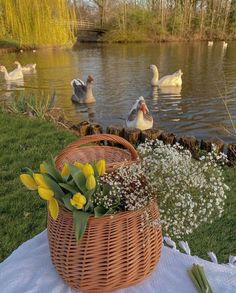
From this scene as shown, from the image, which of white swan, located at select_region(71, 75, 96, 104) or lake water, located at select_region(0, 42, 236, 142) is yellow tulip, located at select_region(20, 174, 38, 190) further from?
white swan, located at select_region(71, 75, 96, 104)

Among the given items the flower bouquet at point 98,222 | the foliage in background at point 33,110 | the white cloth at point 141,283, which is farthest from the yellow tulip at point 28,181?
the foliage in background at point 33,110

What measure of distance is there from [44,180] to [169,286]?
0.68 m

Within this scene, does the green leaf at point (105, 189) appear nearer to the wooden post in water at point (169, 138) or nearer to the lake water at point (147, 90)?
the lake water at point (147, 90)

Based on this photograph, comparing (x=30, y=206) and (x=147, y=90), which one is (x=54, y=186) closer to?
(x=30, y=206)

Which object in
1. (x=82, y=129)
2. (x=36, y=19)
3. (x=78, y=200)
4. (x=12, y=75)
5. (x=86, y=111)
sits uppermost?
(x=36, y=19)

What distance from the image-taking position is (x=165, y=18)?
1145 inches

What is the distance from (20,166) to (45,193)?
2.81 metres

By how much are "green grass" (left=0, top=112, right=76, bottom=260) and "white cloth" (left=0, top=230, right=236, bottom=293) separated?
1.06 meters

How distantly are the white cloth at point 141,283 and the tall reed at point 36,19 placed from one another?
8.16 meters

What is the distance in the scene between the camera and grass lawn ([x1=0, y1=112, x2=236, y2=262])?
2.66 meters

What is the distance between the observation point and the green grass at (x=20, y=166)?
277cm

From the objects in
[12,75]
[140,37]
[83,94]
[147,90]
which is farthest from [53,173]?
[140,37]

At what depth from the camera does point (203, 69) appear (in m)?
13.8

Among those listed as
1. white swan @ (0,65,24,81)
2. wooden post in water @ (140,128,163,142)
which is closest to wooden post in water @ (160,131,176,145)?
wooden post in water @ (140,128,163,142)
